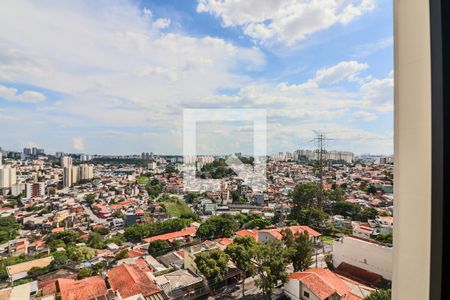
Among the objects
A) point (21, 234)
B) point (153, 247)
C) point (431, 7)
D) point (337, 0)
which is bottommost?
point (153, 247)

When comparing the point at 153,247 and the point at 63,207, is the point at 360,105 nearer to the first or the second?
the point at 153,247

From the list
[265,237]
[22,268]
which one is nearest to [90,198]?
[22,268]

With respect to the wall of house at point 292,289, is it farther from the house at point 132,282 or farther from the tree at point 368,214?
the house at point 132,282

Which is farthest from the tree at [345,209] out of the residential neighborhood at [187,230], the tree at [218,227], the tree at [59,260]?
the tree at [59,260]

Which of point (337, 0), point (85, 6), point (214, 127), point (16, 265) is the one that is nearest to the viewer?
point (16, 265)

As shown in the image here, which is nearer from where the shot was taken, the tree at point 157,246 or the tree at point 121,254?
the tree at point 121,254

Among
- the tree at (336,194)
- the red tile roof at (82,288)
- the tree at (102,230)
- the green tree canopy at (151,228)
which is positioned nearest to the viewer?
the red tile roof at (82,288)

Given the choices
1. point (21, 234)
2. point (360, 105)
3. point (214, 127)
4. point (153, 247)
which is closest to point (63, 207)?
point (21, 234)

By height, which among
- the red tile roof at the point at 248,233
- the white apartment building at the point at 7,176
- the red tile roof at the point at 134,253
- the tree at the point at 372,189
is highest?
the white apartment building at the point at 7,176
